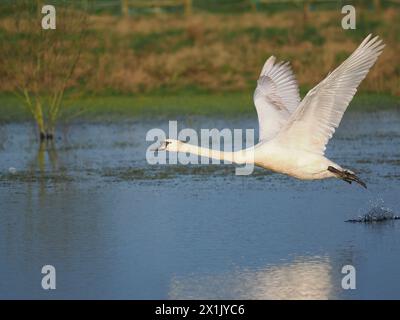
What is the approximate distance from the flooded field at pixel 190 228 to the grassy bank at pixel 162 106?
4753mm

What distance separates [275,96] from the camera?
41.0ft

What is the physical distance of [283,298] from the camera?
870 cm

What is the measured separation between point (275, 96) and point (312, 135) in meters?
1.70

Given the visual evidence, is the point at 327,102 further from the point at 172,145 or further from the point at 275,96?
the point at 275,96

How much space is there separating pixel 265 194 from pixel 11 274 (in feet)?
14.8

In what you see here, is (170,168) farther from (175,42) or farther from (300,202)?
(175,42)

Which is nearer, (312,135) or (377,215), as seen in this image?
(312,135)

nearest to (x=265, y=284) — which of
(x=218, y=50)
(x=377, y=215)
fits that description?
(x=377, y=215)

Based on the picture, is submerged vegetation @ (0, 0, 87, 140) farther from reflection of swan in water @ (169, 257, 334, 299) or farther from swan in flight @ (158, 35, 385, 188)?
reflection of swan in water @ (169, 257, 334, 299)

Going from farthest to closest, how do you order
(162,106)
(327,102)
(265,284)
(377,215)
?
1. (162,106)
2. (377,215)
3. (327,102)
4. (265,284)

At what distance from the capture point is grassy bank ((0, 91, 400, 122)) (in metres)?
22.3

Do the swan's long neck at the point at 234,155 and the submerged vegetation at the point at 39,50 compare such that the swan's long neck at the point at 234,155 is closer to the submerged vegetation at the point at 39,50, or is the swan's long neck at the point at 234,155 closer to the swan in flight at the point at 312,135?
the swan in flight at the point at 312,135

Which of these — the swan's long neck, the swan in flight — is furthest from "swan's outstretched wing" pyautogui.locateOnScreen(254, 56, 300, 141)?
the swan's long neck
